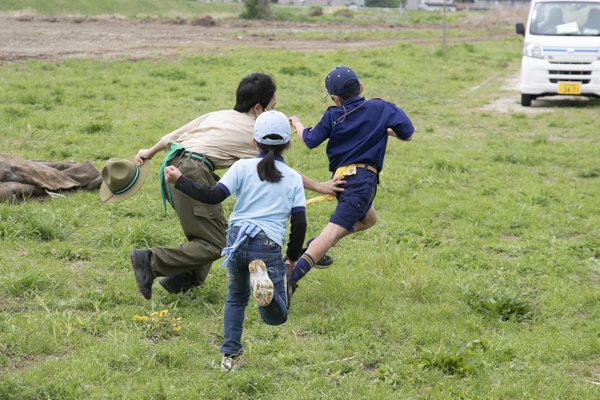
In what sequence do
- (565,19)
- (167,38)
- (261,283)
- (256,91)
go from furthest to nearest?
1. (167,38)
2. (565,19)
3. (256,91)
4. (261,283)

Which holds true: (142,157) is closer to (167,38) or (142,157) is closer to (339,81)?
(339,81)

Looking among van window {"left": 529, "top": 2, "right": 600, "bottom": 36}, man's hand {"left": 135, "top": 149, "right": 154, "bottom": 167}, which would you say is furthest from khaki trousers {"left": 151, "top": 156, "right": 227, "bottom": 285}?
van window {"left": 529, "top": 2, "right": 600, "bottom": 36}

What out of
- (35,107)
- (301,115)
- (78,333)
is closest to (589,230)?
(78,333)

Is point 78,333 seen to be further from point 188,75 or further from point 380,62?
point 380,62

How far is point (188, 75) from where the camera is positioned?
55.8 ft

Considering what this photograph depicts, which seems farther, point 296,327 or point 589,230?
point 589,230

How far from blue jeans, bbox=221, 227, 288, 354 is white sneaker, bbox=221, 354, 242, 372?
→ 4 centimetres

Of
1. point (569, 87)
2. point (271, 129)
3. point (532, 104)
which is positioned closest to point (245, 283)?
point (271, 129)

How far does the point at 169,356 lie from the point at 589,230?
4.95 meters

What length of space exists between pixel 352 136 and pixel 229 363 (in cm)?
201

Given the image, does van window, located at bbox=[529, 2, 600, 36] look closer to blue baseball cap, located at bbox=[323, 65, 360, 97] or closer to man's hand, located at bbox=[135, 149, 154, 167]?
blue baseball cap, located at bbox=[323, 65, 360, 97]

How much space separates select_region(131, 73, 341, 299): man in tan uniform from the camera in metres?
5.27

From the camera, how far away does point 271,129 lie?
446 centimetres

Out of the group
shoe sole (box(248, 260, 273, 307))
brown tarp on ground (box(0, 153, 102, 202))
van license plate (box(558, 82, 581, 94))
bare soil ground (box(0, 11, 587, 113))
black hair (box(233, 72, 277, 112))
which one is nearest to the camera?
shoe sole (box(248, 260, 273, 307))
